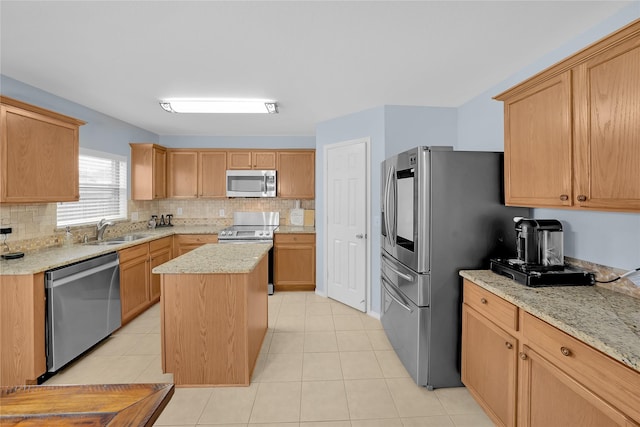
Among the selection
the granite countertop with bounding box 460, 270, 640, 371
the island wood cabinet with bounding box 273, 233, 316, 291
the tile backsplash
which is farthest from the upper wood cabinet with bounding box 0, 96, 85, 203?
the granite countertop with bounding box 460, 270, 640, 371

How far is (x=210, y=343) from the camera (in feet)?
7.04

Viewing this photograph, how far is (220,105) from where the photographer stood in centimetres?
320

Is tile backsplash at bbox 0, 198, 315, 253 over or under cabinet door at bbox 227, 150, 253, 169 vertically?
under

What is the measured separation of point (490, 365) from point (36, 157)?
3.70m

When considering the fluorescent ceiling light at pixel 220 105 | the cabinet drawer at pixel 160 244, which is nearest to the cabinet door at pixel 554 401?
the fluorescent ceiling light at pixel 220 105

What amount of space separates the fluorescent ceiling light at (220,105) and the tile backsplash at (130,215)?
5.13 feet

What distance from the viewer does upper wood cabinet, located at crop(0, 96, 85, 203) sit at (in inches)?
88.4

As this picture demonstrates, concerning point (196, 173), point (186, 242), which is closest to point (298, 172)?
point (196, 173)

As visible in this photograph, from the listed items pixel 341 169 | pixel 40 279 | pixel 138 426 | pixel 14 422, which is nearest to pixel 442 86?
pixel 341 169

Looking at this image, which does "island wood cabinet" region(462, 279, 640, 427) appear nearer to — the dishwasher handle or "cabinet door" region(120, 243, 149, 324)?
the dishwasher handle

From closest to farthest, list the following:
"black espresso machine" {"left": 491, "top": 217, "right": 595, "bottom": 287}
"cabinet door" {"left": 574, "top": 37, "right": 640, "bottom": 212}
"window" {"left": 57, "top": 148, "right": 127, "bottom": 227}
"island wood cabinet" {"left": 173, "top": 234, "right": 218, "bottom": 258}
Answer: "cabinet door" {"left": 574, "top": 37, "right": 640, "bottom": 212} → "black espresso machine" {"left": 491, "top": 217, "right": 595, "bottom": 287} → "window" {"left": 57, "top": 148, "right": 127, "bottom": 227} → "island wood cabinet" {"left": 173, "top": 234, "right": 218, "bottom": 258}

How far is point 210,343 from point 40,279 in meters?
1.33

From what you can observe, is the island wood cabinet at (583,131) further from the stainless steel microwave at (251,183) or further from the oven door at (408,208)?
the stainless steel microwave at (251,183)

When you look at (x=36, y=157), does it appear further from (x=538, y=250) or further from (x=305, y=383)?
(x=538, y=250)
